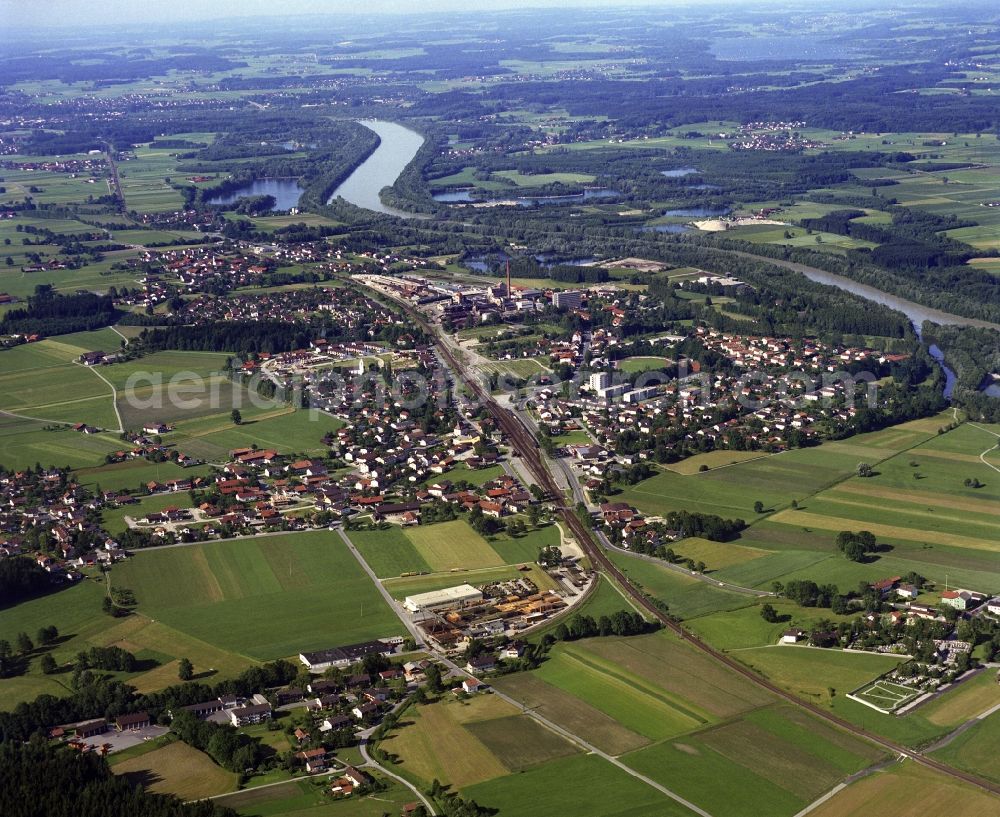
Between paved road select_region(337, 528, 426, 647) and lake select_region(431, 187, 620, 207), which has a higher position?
lake select_region(431, 187, 620, 207)

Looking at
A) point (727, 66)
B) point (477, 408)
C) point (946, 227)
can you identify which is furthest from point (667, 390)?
point (727, 66)

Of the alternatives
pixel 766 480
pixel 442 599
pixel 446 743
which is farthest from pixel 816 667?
pixel 766 480

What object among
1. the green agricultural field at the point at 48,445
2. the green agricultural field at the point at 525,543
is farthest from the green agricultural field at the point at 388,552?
the green agricultural field at the point at 48,445

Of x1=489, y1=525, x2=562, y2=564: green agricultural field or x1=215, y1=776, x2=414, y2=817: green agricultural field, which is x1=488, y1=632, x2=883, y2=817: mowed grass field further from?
x1=489, y1=525, x2=562, y2=564: green agricultural field

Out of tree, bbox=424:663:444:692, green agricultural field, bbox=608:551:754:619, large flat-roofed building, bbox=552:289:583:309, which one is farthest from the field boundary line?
tree, bbox=424:663:444:692

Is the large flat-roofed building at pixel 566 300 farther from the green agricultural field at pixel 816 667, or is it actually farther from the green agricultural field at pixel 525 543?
the green agricultural field at pixel 816 667

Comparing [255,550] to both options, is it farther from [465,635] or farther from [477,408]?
[477,408]
